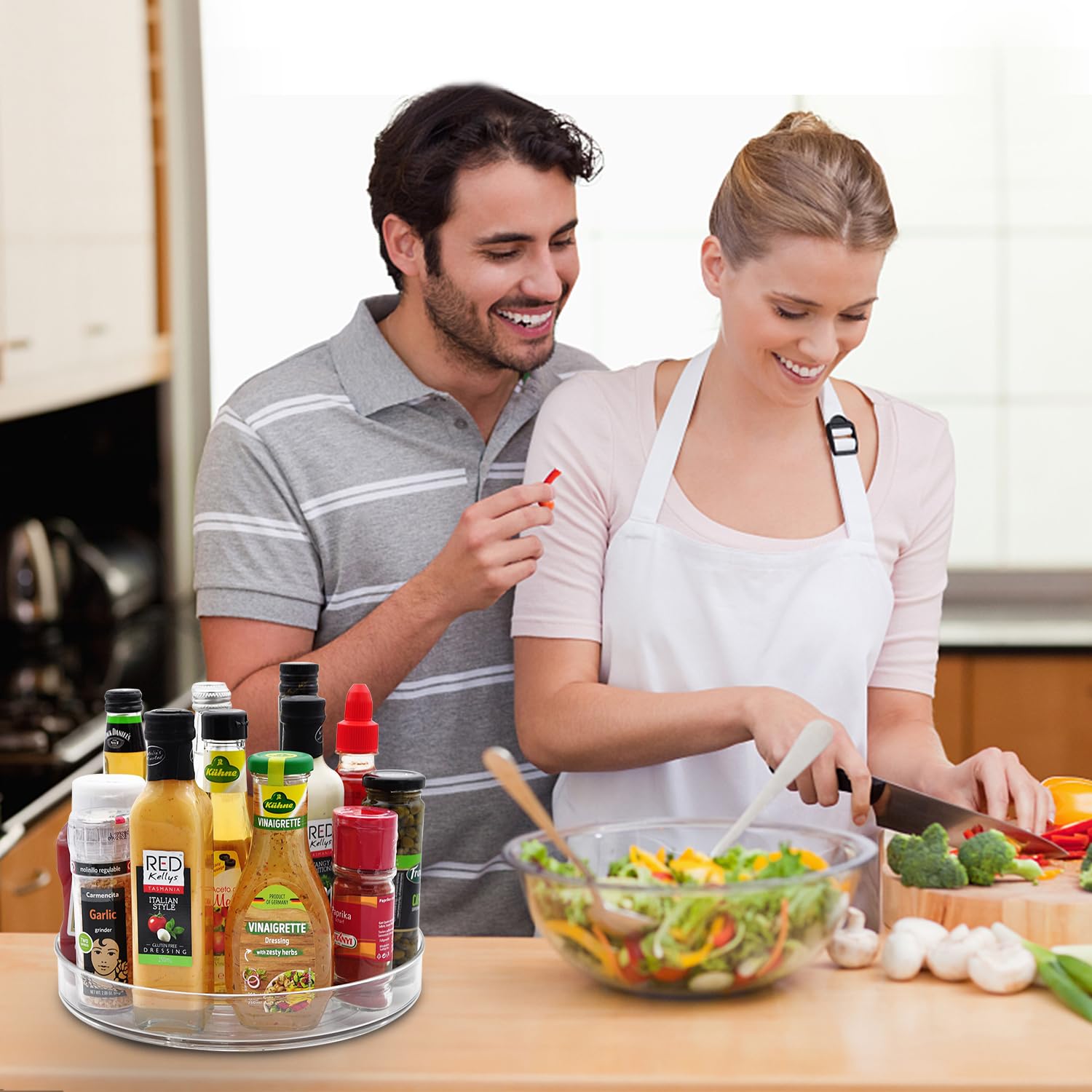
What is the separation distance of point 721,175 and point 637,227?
0.24m

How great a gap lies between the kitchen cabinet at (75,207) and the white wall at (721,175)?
31 cm

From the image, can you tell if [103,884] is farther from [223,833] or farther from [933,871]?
[933,871]

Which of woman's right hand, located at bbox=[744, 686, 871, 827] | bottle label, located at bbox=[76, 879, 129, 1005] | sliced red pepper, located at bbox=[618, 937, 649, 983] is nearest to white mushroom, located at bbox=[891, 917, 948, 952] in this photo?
woman's right hand, located at bbox=[744, 686, 871, 827]

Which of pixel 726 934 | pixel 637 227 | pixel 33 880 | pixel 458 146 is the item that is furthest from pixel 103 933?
pixel 637 227

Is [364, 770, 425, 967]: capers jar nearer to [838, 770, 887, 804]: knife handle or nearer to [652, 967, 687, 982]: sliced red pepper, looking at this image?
[652, 967, 687, 982]: sliced red pepper

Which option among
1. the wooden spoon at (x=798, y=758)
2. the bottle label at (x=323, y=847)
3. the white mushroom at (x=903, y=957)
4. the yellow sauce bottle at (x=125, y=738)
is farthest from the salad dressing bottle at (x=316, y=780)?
the white mushroom at (x=903, y=957)

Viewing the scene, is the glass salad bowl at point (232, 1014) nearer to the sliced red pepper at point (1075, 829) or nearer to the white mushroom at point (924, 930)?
the white mushroom at point (924, 930)

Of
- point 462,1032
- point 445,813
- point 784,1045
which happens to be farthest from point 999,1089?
point 445,813

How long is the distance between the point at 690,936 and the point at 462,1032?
0.61 ft

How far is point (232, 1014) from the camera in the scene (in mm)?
1136

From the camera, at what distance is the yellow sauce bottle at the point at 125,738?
1.18 meters

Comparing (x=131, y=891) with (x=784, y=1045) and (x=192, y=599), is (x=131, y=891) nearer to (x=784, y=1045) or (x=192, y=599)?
(x=784, y=1045)

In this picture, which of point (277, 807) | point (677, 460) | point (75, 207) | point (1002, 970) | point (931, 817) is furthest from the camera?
point (75, 207)

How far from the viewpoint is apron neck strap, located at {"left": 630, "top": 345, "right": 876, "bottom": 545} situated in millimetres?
1627
